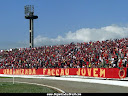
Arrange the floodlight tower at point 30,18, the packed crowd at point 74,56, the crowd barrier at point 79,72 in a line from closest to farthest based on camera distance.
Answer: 1. the crowd barrier at point 79,72
2. the packed crowd at point 74,56
3. the floodlight tower at point 30,18

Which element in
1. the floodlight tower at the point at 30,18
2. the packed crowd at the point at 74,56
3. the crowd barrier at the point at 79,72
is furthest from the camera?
the floodlight tower at the point at 30,18

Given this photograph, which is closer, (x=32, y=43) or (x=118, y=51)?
(x=118, y=51)

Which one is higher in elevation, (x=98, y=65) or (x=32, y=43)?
(x=32, y=43)

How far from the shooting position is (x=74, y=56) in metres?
42.7

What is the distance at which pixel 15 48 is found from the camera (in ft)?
219

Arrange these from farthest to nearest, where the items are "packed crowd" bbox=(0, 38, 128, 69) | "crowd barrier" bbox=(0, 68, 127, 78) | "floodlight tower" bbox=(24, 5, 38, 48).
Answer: "floodlight tower" bbox=(24, 5, 38, 48) → "packed crowd" bbox=(0, 38, 128, 69) → "crowd barrier" bbox=(0, 68, 127, 78)

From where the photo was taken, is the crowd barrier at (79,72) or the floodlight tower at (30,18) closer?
the crowd barrier at (79,72)

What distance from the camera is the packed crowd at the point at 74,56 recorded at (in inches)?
1295

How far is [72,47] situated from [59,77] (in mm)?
9192

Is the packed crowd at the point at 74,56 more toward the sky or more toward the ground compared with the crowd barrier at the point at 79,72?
more toward the sky

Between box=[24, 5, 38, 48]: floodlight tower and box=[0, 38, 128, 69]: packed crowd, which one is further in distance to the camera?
box=[24, 5, 38, 48]: floodlight tower

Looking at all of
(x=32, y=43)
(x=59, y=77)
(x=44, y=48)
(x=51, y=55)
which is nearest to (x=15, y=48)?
(x=32, y=43)

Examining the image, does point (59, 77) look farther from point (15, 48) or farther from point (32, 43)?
point (32, 43)

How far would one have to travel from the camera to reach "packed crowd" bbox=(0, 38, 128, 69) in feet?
108
